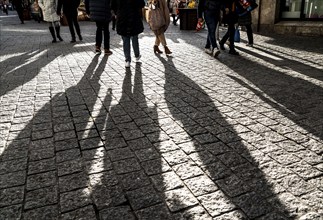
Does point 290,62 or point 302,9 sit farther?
point 302,9

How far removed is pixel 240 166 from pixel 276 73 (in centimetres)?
390

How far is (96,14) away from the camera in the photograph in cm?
795

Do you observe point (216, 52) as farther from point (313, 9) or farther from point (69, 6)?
point (69, 6)

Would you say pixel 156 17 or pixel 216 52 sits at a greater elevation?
pixel 156 17

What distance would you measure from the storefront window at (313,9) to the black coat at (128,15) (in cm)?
797

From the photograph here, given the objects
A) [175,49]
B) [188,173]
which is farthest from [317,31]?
[188,173]

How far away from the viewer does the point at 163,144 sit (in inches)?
124

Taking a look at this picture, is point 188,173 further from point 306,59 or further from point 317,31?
point 317,31

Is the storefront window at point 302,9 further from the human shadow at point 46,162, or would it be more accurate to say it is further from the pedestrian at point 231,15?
the human shadow at point 46,162

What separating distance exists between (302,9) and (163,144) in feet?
35.7

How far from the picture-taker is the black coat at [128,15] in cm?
632

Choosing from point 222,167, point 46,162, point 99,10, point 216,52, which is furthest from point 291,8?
point 46,162

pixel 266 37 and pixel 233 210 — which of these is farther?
pixel 266 37

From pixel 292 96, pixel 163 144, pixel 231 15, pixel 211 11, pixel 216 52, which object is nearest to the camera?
pixel 163 144
